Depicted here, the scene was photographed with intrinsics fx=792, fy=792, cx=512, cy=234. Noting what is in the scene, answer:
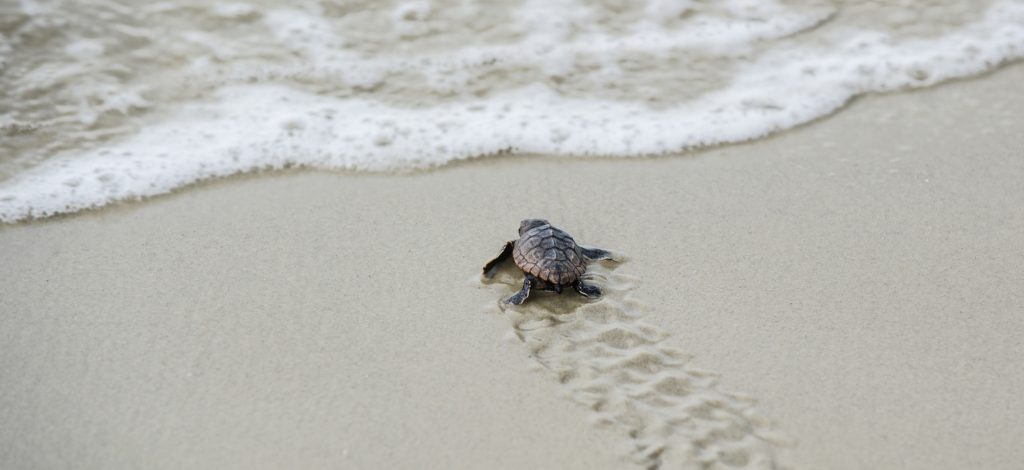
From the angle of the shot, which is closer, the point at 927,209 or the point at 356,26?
the point at 927,209

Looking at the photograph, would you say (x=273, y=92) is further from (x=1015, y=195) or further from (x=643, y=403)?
(x=1015, y=195)

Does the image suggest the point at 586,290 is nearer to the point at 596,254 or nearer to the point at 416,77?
the point at 596,254

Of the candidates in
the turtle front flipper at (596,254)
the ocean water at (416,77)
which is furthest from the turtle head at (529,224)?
the ocean water at (416,77)

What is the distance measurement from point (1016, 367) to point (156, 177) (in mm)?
3928

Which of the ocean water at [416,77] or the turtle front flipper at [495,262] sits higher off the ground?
the ocean water at [416,77]

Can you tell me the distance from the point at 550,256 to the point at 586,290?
205mm

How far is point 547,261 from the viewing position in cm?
313

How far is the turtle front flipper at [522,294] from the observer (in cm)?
317

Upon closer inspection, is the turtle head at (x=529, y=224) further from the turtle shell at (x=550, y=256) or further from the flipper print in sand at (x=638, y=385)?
the flipper print in sand at (x=638, y=385)

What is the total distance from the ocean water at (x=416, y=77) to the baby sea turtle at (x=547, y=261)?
3.66 ft

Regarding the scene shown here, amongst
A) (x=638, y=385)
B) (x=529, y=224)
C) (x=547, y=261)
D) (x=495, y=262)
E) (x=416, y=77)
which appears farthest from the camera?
(x=416, y=77)

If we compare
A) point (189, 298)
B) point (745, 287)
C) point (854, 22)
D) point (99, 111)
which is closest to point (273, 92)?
point (99, 111)

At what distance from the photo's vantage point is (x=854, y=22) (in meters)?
5.79

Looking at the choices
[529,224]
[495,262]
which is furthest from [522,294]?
[529,224]
